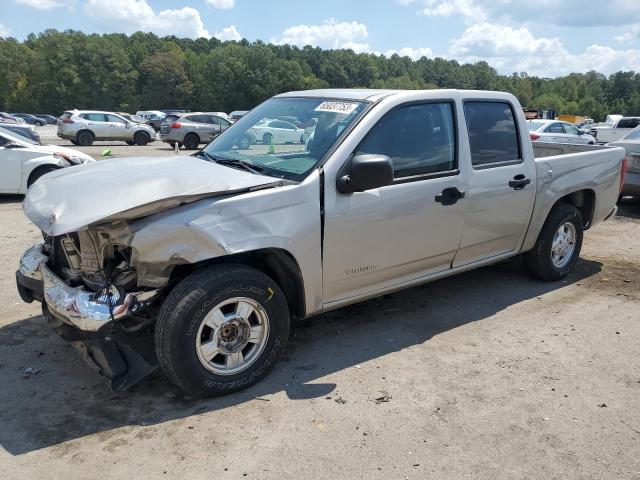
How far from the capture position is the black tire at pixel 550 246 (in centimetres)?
555

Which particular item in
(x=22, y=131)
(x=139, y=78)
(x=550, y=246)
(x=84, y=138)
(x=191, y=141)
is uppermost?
(x=139, y=78)

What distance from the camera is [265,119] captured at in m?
4.62

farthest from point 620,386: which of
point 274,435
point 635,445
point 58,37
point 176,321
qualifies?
point 58,37

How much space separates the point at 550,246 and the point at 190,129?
21.4m

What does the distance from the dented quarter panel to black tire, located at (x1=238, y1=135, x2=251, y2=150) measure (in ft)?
3.10

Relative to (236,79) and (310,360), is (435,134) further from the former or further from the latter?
(236,79)

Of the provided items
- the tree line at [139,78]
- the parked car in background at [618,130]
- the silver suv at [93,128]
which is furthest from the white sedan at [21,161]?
the tree line at [139,78]

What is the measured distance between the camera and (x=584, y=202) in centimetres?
607

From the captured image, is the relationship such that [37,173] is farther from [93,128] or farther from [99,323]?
[93,128]

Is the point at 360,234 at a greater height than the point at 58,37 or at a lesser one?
lesser

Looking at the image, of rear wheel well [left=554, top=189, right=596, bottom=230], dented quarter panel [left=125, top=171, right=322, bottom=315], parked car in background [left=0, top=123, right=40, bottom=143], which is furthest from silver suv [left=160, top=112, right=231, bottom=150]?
dented quarter panel [left=125, top=171, right=322, bottom=315]

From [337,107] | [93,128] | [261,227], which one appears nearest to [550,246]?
[337,107]

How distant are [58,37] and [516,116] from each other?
116287 mm

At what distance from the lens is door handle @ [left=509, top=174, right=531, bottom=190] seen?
4.93 m
